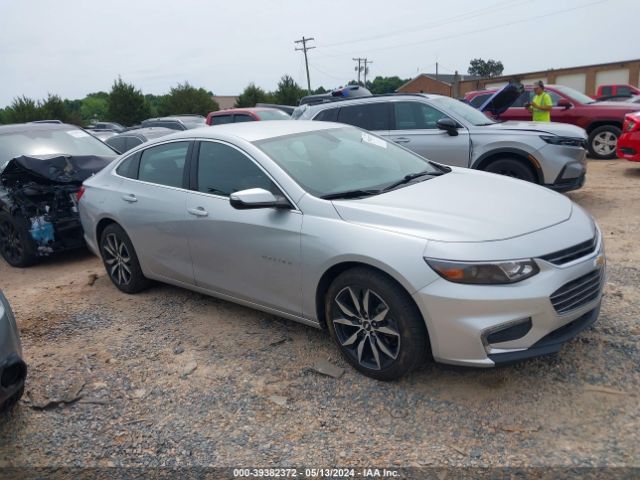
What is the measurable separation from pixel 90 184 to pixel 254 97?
3478cm

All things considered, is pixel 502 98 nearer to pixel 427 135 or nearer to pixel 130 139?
pixel 427 135

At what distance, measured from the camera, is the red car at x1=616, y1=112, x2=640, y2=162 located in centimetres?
869

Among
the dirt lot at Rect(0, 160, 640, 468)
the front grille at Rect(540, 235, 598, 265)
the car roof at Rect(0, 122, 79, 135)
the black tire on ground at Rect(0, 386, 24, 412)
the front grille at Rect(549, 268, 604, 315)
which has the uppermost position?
the car roof at Rect(0, 122, 79, 135)

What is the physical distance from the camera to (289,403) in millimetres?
3236

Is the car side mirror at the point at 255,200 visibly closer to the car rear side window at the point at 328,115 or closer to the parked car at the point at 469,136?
the parked car at the point at 469,136

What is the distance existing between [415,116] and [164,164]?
14.4ft

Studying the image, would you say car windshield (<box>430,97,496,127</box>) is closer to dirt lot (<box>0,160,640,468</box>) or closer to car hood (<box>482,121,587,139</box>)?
car hood (<box>482,121,587,139</box>)

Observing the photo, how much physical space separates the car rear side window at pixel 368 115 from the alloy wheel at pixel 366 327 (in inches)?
206

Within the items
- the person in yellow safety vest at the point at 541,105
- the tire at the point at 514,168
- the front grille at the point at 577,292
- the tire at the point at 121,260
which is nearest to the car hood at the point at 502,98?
the person in yellow safety vest at the point at 541,105

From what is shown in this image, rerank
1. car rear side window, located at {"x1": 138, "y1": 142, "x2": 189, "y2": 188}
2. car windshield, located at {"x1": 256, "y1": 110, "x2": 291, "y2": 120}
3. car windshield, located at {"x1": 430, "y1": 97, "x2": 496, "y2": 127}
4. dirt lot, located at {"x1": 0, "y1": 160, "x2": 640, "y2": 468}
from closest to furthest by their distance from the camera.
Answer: dirt lot, located at {"x1": 0, "y1": 160, "x2": 640, "y2": 468} < car rear side window, located at {"x1": 138, "y1": 142, "x2": 189, "y2": 188} < car windshield, located at {"x1": 430, "y1": 97, "x2": 496, "y2": 127} < car windshield, located at {"x1": 256, "y1": 110, "x2": 291, "y2": 120}

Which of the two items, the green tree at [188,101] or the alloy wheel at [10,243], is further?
the green tree at [188,101]

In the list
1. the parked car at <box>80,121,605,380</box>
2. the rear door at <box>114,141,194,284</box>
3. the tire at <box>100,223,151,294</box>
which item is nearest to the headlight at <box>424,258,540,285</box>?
the parked car at <box>80,121,605,380</box>

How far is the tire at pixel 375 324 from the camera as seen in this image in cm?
305

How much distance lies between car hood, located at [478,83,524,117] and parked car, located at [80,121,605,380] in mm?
5695
